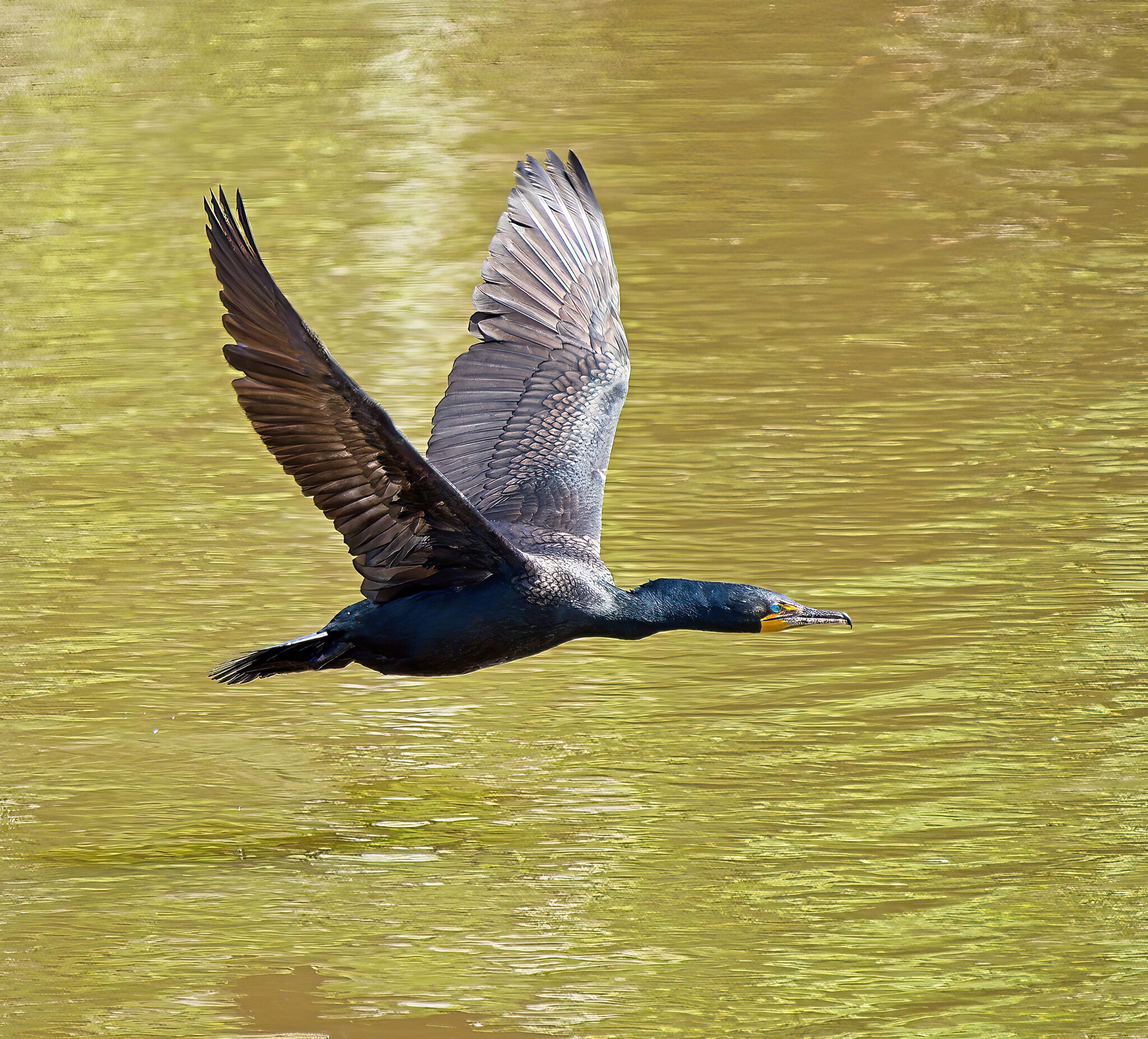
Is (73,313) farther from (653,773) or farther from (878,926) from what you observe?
(878,926)

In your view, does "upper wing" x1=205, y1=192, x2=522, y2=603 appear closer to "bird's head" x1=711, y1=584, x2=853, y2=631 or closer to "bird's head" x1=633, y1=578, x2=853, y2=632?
"bird's head" x1=633, y1=578, x2=853, y2=632

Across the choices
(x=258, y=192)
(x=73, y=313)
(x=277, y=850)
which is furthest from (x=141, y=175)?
(x=277, y=850)

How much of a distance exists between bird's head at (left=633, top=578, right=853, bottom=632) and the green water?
666 millimetres

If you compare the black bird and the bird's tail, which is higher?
the black bird

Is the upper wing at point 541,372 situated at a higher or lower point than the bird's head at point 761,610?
higher

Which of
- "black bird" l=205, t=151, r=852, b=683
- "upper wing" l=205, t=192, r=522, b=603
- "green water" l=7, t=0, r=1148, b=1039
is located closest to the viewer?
"upper wing" l=205, t=192, r=522, b=603

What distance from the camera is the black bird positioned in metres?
5.35

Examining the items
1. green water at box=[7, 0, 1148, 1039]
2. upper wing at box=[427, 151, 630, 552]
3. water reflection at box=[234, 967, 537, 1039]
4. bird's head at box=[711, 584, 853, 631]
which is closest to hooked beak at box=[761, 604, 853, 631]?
bird's head at box=[711, 584, 853, 631]

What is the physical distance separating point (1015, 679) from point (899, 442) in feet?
9.10

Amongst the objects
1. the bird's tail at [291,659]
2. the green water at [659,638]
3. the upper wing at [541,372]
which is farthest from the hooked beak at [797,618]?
the bird's tail at [291,659]

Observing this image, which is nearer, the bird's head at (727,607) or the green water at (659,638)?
the green water at (659,638)

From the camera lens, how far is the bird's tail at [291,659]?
6.07 meters

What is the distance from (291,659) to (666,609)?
1.20 metres

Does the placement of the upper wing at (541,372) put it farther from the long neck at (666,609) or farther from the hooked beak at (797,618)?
the hooked beak at (797,618)
